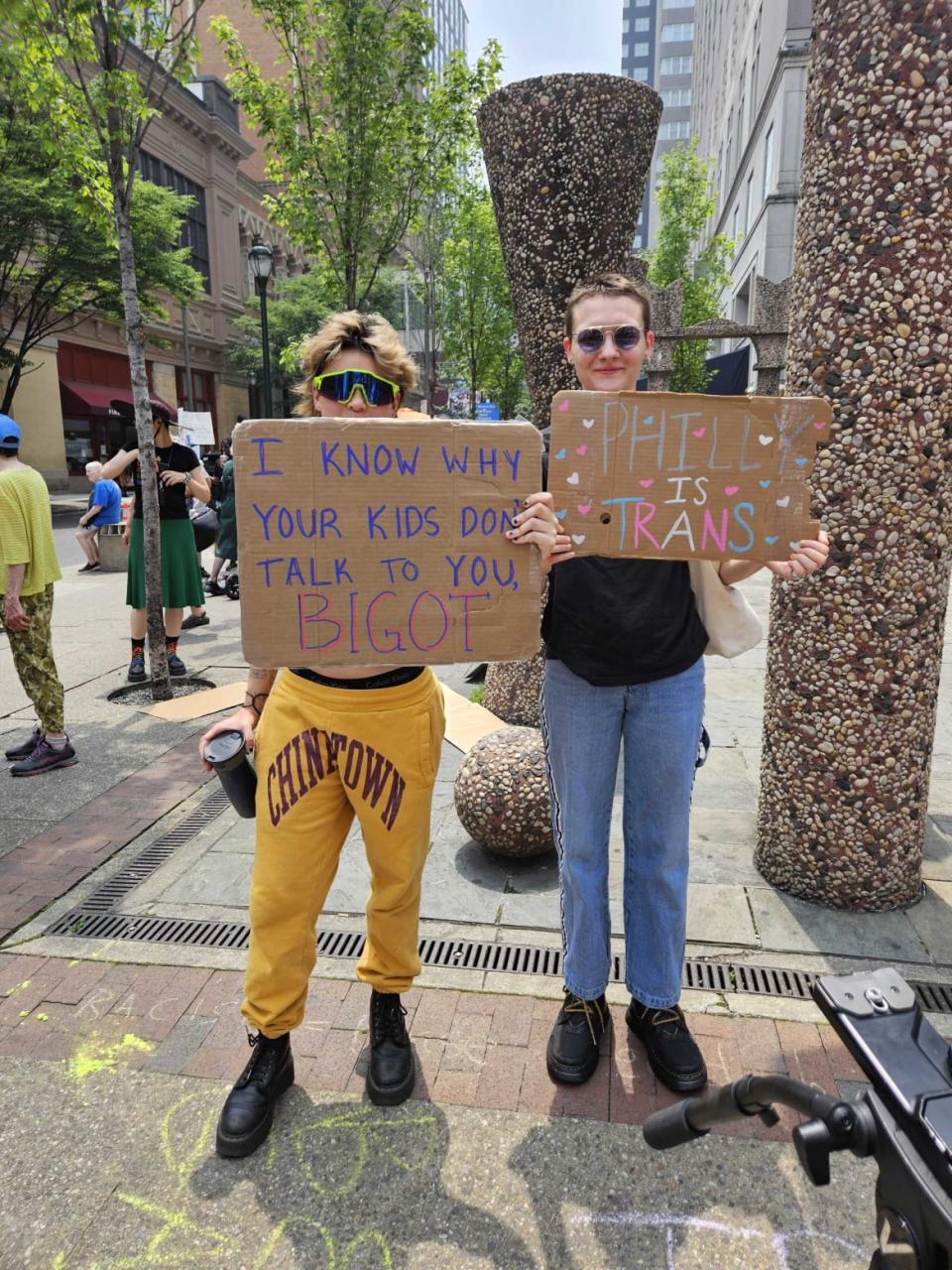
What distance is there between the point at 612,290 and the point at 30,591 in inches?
149

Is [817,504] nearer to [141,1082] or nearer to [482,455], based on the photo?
[482,455]

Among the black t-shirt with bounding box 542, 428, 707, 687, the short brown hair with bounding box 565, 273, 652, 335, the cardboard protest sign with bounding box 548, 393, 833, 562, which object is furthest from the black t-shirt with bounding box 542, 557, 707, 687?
the short brown hair with bounding box 565, 273, 652, 335

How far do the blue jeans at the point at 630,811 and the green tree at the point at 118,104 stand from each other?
4.75 m

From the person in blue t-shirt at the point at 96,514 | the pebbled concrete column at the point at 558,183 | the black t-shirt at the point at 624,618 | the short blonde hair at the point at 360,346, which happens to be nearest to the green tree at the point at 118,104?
the pebbled concrete column at the point at 558,183

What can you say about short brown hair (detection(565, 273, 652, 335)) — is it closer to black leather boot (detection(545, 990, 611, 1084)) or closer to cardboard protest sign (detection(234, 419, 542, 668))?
cardboard protest sign (detection(234, 419, 542, 668))

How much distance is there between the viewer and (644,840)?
239 cm

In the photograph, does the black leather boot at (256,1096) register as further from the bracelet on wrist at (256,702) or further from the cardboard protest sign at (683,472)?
the cardboard protest sign at (683,472)

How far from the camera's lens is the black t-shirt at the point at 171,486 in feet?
21.5

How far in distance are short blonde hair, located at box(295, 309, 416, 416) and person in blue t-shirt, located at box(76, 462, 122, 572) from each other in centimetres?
1074

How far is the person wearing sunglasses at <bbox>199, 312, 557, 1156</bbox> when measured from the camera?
2.17 m

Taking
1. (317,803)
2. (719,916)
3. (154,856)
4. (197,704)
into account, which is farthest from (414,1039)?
(197,704)

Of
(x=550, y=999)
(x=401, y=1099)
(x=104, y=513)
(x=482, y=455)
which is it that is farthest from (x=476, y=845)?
(x=104, y=513)

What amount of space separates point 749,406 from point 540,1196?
6.31ft

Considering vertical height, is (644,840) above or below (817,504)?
below
